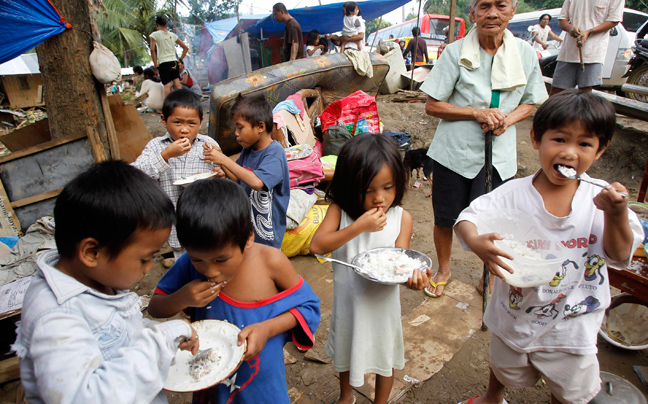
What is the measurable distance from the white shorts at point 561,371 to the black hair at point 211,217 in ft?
4.26

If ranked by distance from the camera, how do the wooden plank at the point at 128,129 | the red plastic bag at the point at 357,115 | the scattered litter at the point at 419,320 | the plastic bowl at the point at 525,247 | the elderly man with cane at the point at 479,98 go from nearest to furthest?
the plastic bowl at the point at 525,247 → the elderly man with cane at the point at 479,98 → the scattered litter at the point at 419,320 → the wooden plank at the point at 128,129 → the red plastic bag at the point at 357,115

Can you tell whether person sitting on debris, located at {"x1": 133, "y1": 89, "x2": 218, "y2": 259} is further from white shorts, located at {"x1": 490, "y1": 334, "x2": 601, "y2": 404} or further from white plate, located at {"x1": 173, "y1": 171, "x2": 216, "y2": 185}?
white shorts, located at {"x1": 490, "y1": 334, "x2": 601, "y2": 404}

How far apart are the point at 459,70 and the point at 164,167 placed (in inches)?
84.3

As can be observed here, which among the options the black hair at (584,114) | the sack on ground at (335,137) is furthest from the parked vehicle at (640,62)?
the black hair at (584,114)

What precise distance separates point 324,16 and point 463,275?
1261 cm

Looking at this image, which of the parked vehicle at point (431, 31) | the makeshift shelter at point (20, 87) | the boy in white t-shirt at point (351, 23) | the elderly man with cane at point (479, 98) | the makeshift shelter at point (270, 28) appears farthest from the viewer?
the parked vehicle at point (431, 31)

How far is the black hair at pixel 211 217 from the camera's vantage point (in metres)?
1.14

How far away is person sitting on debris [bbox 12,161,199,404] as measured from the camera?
0.84m

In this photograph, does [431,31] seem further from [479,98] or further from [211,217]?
[211,217]

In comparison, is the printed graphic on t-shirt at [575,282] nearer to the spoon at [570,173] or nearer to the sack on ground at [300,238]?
the spoon at [570,173]

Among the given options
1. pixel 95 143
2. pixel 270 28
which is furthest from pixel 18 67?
pixel 95 143

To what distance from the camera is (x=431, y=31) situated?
1941cm

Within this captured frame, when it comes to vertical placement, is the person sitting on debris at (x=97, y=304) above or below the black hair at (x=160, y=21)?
below

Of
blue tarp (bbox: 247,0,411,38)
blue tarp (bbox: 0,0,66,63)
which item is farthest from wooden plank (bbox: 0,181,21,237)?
blue tarp (bbox: 247,0,411,38)
